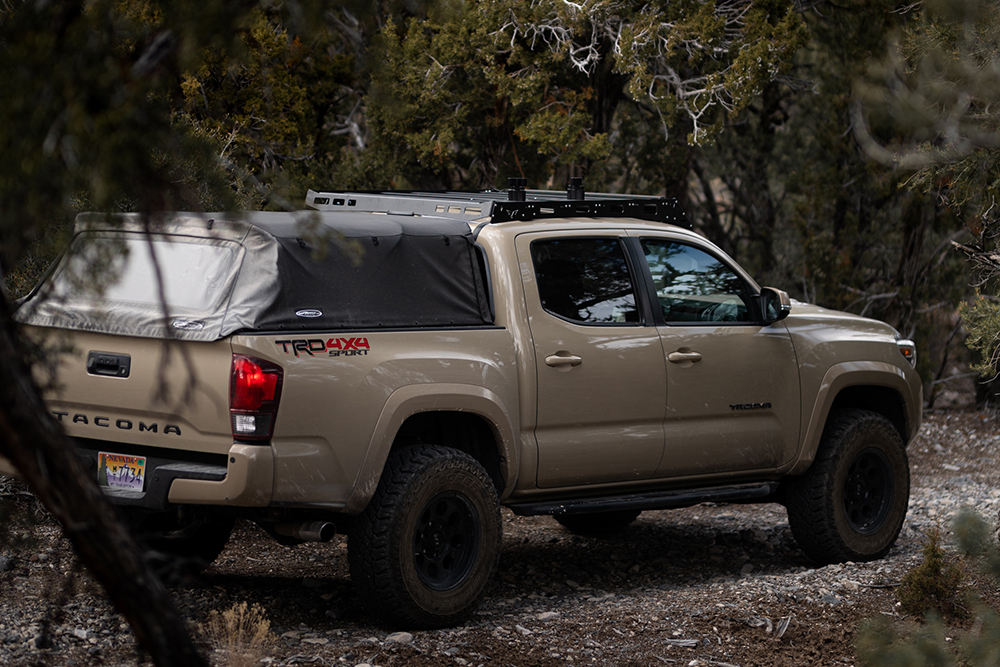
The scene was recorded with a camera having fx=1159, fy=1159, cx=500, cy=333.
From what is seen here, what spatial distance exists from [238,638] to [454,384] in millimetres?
1522

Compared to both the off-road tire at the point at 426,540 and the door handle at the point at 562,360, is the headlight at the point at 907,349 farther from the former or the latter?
the off-road tire at the point at 426,540

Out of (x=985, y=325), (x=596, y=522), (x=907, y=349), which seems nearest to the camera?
(x=985, y=325)

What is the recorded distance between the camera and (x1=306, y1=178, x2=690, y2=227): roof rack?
6242 millimetres

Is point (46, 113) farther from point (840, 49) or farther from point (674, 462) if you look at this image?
point (840, 49)

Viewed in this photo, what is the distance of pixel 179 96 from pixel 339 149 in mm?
2577

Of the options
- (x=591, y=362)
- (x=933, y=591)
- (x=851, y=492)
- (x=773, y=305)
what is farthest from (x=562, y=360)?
(x=851, y=492)

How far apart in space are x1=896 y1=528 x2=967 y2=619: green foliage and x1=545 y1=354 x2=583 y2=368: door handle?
2170mm

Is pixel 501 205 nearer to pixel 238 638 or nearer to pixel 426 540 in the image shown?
pixel 426 540

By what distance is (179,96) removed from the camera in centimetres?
1163

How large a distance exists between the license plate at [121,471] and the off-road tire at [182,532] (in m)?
0.73

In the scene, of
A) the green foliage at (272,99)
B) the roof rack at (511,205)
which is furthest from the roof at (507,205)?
the green foliage at (272,99)

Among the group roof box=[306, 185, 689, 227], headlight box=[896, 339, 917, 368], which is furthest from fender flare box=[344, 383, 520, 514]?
headlight box=[896, 339, 917, 368]

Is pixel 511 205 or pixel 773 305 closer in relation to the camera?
pixel 511 205

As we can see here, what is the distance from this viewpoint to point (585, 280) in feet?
20.8
